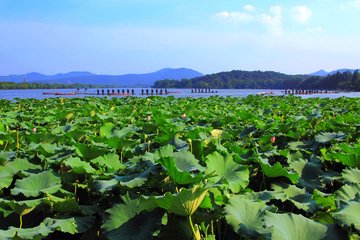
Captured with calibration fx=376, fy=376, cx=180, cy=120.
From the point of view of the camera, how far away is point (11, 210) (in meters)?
1.82

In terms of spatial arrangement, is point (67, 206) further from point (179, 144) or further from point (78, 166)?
point (179, 144)

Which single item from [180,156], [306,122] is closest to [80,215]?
[180,156]

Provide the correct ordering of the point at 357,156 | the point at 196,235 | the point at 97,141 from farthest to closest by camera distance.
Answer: the point at 97,141
the point at 357,156
the point at 196,235

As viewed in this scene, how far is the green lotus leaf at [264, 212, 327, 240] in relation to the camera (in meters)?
1.35

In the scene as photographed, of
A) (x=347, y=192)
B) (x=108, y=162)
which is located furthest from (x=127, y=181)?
(x=347, y=192)

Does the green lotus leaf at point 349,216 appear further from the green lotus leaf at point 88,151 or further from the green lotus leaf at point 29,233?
the green lotus leaf at point 88,151

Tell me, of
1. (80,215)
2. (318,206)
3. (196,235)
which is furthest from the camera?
(80,215)

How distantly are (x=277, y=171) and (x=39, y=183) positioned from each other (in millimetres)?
1337

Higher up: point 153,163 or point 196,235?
point 153,163

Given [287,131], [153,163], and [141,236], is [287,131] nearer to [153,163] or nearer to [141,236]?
[153,163]

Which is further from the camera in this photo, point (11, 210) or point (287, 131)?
point (287, 131)

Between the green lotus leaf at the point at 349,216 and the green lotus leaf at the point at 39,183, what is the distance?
4.38ft

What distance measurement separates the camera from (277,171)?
2.15 metres

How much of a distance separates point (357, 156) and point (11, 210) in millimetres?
1994
